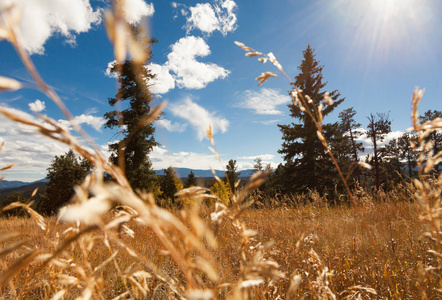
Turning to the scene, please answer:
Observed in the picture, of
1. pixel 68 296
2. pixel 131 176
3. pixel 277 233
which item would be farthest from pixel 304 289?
pixel 131 176

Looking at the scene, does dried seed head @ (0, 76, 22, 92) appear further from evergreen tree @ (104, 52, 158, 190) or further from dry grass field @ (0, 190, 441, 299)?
evergreen tree @ (104, 52, 158, 190)

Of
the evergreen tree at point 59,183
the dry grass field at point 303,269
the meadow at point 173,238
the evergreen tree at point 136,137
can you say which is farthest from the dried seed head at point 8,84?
the evergreen tree at point 59,183

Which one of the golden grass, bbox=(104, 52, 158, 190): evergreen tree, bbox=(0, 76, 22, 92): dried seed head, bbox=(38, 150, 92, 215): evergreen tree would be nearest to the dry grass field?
the golden grass

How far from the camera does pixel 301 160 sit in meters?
18.6

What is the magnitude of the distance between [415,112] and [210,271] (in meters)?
0.96

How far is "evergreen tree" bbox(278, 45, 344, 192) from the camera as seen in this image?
17656mm

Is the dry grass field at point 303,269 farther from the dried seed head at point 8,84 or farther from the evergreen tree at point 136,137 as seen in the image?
the evergreen tree at point 136,137

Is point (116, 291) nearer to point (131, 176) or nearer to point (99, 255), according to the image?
point (99, 255)

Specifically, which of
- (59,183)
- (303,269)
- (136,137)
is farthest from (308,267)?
(59,183)

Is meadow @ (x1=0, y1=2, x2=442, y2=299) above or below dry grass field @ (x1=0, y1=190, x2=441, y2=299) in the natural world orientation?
above

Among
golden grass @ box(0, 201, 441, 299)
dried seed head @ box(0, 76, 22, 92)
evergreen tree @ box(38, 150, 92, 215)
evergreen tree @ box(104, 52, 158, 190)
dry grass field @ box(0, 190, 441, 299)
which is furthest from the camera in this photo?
A: evergreen tree @ box(38, 150, 92, 215)

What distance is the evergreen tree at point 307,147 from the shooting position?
17.7 metres

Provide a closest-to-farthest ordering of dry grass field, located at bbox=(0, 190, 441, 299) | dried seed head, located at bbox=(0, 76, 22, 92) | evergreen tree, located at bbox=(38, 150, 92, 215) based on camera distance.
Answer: dried seed head, located at bbox=(0, 76, 22, 92) → dry grass field, located at bbox=(0, 190, 441, 299) → evergreen tree, located at bbox=(38, 150, 92, 215)

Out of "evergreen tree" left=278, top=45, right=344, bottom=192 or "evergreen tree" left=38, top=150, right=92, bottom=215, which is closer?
"evergreen tree" left=278, top=45, right=344, bottom=192
